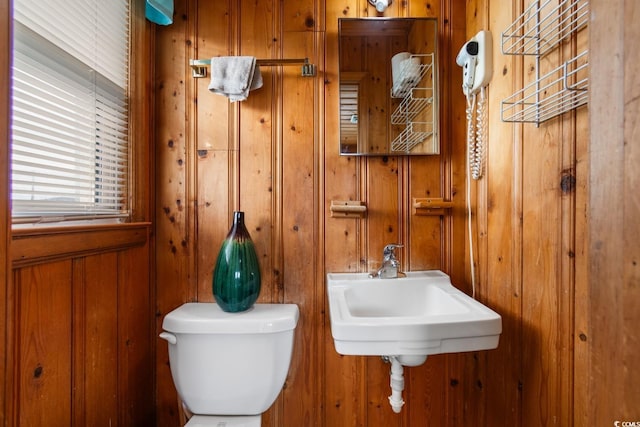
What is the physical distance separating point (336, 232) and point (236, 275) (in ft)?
1.43

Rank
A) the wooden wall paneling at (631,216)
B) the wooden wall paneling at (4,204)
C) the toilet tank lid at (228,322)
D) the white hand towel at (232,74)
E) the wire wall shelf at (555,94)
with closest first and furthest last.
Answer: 1. the wooden wall paneling at (631,216)
2. the wooden wall paneling at (4,204)
3. the wire wall shelf at (555,94)
4. the toilet tank lid at (228,322)
5. the white hand towel at (232,74)

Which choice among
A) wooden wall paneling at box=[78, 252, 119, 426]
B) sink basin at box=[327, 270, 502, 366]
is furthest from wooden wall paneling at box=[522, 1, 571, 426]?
wooden wall paneling at box=[78, 252, 119, 426]

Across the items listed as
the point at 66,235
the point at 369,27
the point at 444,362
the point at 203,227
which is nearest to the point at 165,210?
the point at 203,227

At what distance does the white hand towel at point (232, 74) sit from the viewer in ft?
3.47

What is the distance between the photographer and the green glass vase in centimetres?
101

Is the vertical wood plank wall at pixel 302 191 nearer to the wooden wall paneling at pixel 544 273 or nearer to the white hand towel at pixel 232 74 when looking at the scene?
the white hand towel at pixel 232 74

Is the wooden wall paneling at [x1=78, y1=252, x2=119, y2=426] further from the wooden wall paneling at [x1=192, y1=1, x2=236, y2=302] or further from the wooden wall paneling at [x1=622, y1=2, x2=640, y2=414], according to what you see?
the wooden wall paneling at [x1=622, y1=2, x2=640, y2=414]

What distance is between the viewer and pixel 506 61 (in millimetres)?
922

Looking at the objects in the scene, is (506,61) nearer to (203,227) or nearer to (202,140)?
(202,140)

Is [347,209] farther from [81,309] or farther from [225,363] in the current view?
[81,309]

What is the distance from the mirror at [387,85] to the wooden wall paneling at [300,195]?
0.14 meters

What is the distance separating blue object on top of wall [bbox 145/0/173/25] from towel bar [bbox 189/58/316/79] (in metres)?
0.16

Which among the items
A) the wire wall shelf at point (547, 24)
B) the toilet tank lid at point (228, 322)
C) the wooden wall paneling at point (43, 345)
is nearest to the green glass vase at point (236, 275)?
the toilet tank lid at point (228, 322)

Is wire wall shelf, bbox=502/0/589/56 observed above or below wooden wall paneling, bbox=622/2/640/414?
above
